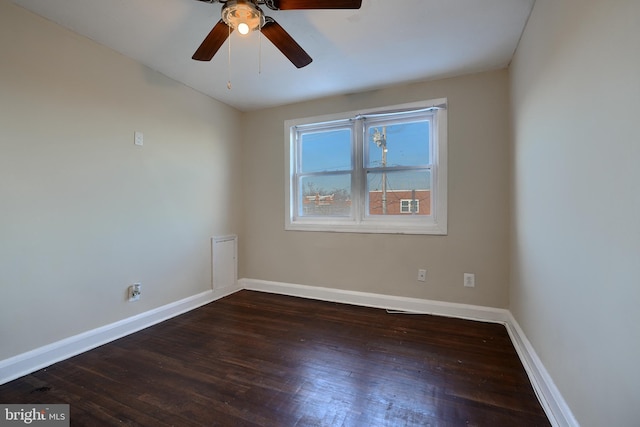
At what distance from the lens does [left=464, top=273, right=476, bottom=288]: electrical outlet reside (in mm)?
2620

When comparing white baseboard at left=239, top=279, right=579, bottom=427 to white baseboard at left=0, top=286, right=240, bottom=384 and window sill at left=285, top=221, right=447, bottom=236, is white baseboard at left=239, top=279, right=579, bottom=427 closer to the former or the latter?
window sill at left=285, top=221, right=447, bottom=236

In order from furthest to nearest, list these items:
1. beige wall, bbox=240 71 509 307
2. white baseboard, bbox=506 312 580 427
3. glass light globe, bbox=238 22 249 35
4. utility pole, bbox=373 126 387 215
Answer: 1. utility pole, bbox=373 126 387 215
2. beige wall, bbox=240 71 509 307
3. glass light globe, bbox=238 22 249 35
4. white baseboard, bbox=506 312 580 427

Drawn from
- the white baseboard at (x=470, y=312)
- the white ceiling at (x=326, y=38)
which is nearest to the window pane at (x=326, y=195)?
the white baseboard at (x=470, y=312)

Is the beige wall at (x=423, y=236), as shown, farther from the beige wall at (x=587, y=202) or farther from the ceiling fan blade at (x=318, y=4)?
the ceiling fan blade at (x=318, y=4)

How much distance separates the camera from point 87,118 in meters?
2.09

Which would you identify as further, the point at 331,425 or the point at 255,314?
the point at 255,314

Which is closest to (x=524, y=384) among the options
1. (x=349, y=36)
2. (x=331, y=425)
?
(x=331, y=425)

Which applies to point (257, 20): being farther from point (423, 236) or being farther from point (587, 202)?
point (423, 236)

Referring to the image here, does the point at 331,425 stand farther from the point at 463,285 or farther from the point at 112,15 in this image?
the point at 112,15

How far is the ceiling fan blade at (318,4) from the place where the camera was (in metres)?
1.35

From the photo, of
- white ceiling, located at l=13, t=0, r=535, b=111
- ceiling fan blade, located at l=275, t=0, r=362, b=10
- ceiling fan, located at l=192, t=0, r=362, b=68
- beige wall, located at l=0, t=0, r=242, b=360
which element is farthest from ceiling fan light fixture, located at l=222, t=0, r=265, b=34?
beige wall, located at l=0, t=0, r=242, b=360

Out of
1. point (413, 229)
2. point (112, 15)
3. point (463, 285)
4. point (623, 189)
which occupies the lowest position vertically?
point (463, 285)

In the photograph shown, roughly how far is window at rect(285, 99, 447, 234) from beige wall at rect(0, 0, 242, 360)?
3.99 feet

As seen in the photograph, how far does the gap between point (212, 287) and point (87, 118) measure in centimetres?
201
